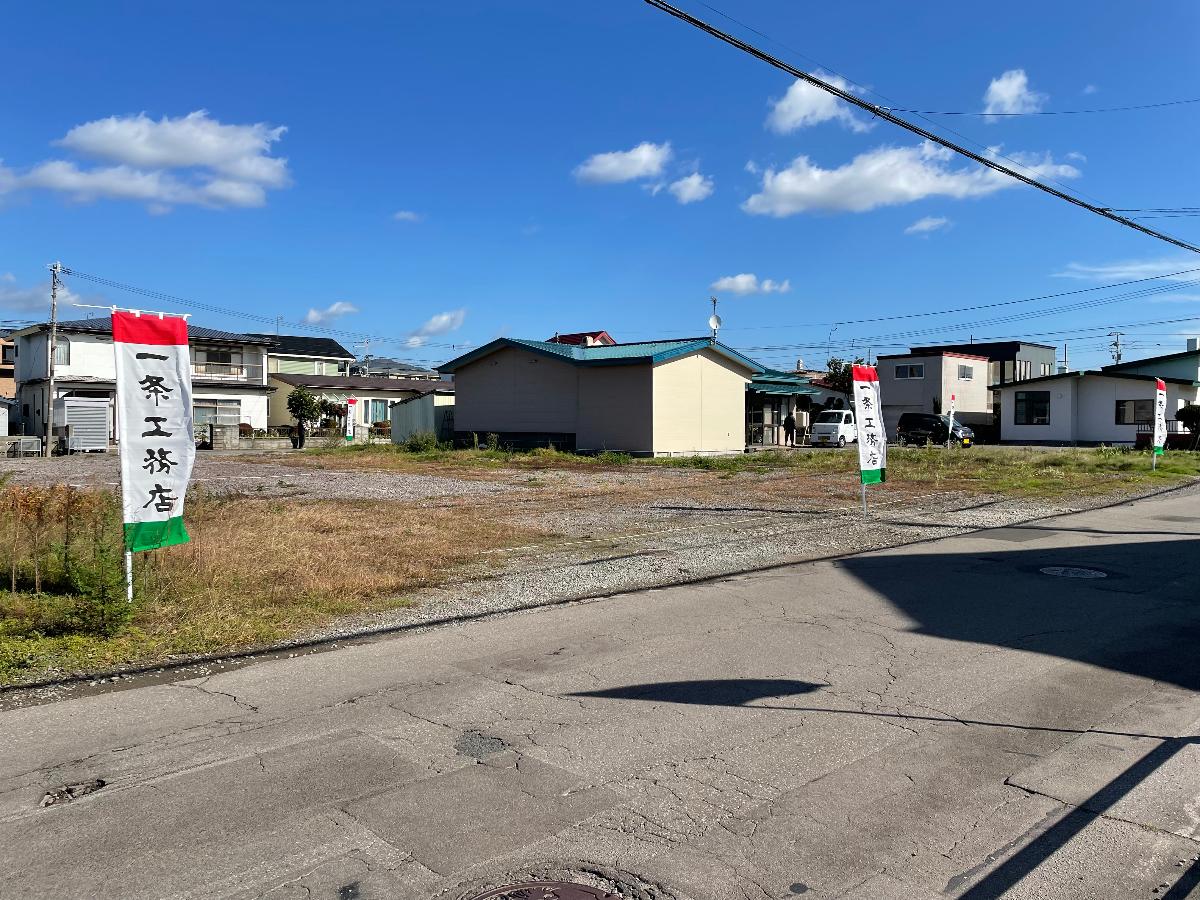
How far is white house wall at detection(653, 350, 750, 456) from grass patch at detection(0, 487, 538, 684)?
19.1m

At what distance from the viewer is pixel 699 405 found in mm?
33062

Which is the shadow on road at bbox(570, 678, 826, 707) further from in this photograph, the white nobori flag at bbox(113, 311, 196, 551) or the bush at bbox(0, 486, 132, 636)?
the white nobori flag at bbox(113, 311, 196, 551)

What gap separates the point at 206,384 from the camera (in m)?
45.8

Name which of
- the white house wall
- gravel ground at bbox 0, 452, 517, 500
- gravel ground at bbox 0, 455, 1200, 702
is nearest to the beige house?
the white house wall

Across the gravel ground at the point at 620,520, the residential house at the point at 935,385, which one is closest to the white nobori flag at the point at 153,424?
the gravel ground at the point at 620,520

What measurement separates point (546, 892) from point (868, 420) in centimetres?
1299

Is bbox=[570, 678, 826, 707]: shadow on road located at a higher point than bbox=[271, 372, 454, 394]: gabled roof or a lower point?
lower

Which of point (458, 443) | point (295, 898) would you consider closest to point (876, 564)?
point (295, 898)

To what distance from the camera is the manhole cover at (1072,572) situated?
32.1 feet

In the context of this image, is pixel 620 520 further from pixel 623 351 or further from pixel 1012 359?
pixel 1012 359

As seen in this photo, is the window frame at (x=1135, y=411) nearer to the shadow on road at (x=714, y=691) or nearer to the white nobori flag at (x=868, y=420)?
the white nobori flag at (x=868, y=420)

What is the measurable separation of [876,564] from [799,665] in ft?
15.7

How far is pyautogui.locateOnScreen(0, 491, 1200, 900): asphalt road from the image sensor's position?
11.1ft

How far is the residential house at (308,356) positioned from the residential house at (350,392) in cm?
657
